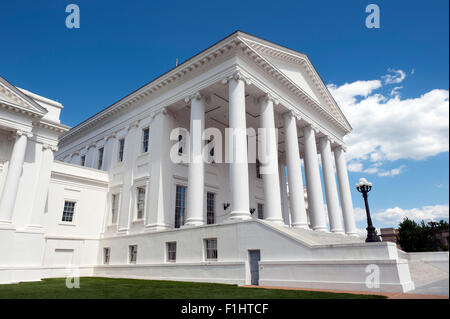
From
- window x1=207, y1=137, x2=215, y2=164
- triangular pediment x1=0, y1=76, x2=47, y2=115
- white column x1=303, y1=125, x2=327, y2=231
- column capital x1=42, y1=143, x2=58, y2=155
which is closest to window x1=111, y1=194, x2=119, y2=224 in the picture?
column capital x1=42, y1=143, x2=58, y2=155

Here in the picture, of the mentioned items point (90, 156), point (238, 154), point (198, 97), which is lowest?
point (238, 154)

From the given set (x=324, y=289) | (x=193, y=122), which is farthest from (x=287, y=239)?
(x=193, y=122)

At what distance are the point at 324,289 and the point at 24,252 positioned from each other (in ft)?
60.5

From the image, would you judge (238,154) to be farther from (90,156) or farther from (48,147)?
(90,156)

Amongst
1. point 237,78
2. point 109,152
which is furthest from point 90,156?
point 237,78

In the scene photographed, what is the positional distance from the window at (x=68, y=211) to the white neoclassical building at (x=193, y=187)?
0.09 m

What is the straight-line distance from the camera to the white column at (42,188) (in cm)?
2065

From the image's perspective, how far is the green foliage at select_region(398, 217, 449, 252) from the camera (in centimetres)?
3625

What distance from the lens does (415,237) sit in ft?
121

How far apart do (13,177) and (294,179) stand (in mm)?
18907

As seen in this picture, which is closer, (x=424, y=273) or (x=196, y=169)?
(x=424, y=273)

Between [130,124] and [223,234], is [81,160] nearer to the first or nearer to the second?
[130,124]

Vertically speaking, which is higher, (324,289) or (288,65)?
(288,65)
